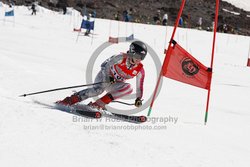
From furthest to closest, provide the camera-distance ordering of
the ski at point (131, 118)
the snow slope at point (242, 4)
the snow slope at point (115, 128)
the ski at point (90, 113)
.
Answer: the snow slope at point (242, 4)
the ski at point (131, 118)
the ski at point (90, 113)
the snow slope at point (115, 128)

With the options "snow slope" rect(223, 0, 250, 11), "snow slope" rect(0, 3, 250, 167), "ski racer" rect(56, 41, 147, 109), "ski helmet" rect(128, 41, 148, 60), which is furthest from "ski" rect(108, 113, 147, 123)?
"snow slope" rect(223, 0, 250, 11)

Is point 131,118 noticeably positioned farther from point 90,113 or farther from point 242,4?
point 242,4

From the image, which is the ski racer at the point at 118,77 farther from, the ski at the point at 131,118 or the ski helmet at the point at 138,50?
the ski at the point at 131,118

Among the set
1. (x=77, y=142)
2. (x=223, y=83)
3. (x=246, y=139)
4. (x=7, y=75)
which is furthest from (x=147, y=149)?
(x=223, y=83)

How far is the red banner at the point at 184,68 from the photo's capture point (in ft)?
22.3

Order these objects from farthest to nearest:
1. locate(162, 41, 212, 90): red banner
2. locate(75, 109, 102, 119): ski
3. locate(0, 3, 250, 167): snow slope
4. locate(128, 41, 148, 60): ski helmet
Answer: locate(162, 41, 212, 90): red banner → locate(128, 41, 148, 60): ski helmet → locate(75, 109, 102, 119): ski → locate(0, 3, 250, 167): snow slope

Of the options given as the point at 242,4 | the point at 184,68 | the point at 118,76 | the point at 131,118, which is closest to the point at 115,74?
the point at 118,76

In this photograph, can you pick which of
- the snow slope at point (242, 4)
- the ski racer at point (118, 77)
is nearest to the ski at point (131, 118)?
the ski racer at point (118, 77)

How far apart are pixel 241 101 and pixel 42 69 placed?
6105 millimetres

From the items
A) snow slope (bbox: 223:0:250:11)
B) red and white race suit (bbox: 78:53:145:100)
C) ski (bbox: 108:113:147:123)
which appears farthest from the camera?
snow slope (bbox: 223:0:250:11)

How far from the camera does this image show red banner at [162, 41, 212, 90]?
679cm

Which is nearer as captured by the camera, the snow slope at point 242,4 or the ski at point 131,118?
the ski at point 131,118

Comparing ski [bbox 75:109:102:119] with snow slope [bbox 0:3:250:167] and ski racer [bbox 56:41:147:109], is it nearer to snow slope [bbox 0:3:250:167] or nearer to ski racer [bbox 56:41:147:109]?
snow slope [bbox 0:3:250:167]

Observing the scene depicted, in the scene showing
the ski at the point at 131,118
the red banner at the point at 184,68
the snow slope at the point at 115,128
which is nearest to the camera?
the snow slope at the point at 115,128
